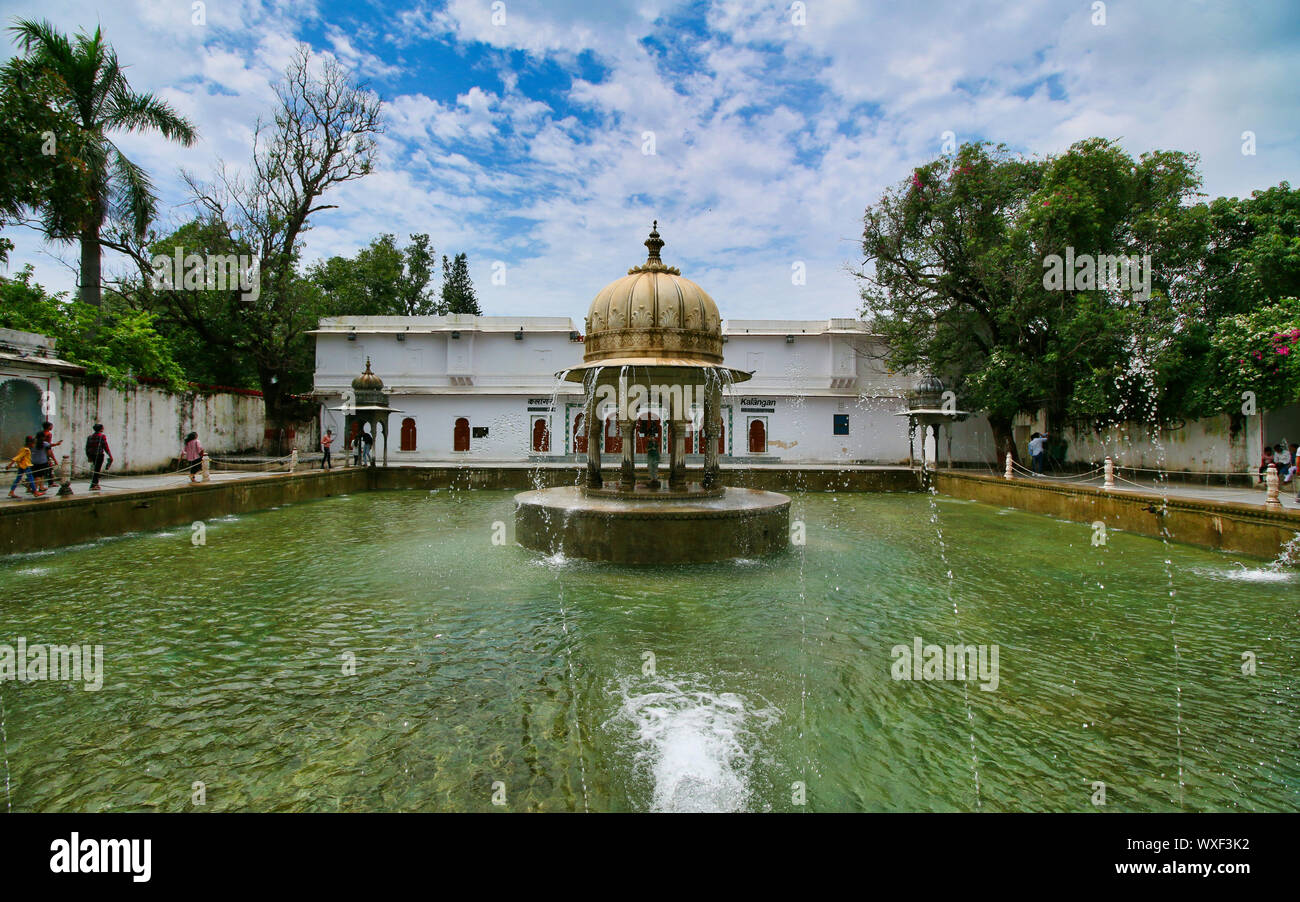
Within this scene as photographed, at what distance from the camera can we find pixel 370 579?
7938 mm

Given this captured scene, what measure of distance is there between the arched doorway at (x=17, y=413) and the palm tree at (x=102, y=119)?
5294mm

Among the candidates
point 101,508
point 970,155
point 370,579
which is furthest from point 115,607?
point 970,155

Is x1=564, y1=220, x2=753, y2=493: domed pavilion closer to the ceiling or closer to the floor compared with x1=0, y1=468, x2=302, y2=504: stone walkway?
closer to the ceiling

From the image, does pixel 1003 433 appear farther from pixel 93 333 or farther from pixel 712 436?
pixel 93 333

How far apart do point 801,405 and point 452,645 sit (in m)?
27.8

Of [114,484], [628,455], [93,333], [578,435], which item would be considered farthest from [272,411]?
[628,455]

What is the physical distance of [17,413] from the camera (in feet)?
49.0

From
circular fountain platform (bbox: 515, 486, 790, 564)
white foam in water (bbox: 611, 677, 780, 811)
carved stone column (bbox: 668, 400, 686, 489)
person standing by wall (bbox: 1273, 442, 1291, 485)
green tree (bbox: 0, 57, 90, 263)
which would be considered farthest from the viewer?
person standing by wall (bbox: 1273, 442, 1291, 485)

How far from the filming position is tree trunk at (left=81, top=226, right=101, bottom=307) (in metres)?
19.5

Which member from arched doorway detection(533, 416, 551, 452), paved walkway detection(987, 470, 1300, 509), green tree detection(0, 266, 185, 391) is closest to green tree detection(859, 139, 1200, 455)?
paved walkway detection(987, 470, 1300, 509)

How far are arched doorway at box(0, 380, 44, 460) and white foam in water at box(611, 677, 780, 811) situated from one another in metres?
18.4

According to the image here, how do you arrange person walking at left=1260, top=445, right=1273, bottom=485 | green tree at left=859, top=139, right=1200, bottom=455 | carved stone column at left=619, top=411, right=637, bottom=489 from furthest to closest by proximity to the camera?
green tree at left=859, top=139, right=1200, bottom=455 < person walking at left=1260, top=445, right=1273, bottom=485 < carved stone column at left=619, top=411, right=637, bottom=489

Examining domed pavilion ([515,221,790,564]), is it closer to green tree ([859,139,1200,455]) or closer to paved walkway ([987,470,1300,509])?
paved walkway ([987,470,1300,509])

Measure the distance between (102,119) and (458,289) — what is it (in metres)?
24.3
